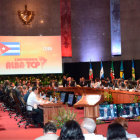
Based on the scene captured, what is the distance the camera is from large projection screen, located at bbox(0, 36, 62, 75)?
1967 cm

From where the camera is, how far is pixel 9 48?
19.7 meters

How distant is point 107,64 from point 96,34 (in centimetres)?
257

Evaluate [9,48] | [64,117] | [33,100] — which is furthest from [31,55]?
[64,117]

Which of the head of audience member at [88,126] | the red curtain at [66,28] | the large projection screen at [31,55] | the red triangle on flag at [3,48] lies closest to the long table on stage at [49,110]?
the head of audience member at [88,126]

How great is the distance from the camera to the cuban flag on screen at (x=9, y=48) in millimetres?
19516

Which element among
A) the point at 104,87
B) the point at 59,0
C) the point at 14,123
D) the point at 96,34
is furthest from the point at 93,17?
the point at 14,123

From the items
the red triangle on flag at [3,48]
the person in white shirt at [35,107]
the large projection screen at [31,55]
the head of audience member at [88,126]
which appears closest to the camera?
the head of audience member at [88,126]

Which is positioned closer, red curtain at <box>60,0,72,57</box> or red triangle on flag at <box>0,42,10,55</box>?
red triangle on flag at <box>0,42,10,55</box>

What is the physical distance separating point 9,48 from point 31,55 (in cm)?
141

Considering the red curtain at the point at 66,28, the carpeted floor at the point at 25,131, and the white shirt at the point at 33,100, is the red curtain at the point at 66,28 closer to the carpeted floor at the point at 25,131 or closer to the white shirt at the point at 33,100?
the carpeted floor at the point at 25,131

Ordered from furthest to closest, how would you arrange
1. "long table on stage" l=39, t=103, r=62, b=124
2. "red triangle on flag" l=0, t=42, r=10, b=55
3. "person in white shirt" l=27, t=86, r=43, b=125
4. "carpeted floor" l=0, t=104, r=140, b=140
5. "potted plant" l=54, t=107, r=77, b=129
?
1. "red triangle on flag" l=0, t=42, r=10, b=55
2. "person in white shirt" l=27, t=86, r=43, b=125
3. "long table on stage" l=39, t=103, r=62, b=124
4. "carpeted floor" l=0, t=104, r=140, b=140
5. "potted plant" l=54, t=107, r=77, b=129

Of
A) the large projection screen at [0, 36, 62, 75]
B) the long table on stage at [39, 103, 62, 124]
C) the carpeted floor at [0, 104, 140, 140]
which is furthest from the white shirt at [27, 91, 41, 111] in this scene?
the large projection screen at [0, 36, 62, 75]

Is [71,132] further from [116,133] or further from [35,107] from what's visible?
[35,107]

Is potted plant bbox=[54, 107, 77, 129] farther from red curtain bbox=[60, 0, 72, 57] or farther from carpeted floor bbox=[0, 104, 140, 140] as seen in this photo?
red curtain bbox=[60, 0, 72, 57]
